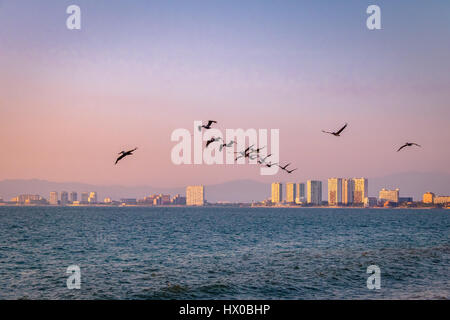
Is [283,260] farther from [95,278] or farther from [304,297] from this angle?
[95,278]

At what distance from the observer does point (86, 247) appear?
59.6 metres

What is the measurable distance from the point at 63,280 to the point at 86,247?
27.3 metres

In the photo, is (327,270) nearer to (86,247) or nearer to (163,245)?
(163,245)

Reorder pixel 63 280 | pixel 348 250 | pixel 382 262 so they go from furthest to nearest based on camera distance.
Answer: pixel 348 250 → pixel 382 262 → pixel 63 280

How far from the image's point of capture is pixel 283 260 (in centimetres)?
4397
